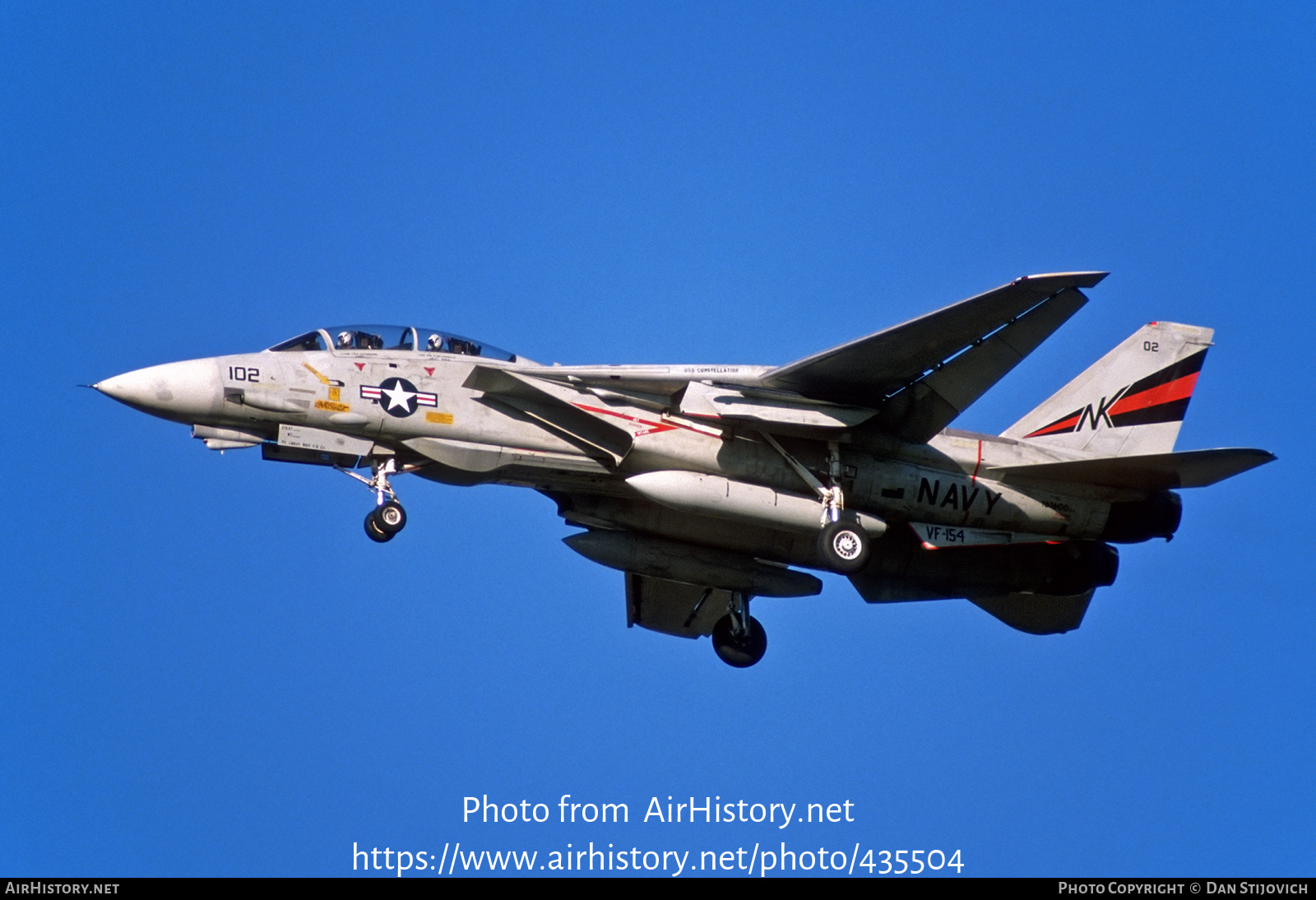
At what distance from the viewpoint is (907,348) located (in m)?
16.6

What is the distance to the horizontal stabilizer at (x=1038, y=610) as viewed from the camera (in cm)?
2002

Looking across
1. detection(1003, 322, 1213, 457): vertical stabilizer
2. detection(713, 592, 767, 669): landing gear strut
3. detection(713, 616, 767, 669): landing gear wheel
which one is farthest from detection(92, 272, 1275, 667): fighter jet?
detection(713, 616, 767, 669): landing gear wheel

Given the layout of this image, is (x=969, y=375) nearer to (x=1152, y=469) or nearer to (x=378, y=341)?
(x=1152, y=469)

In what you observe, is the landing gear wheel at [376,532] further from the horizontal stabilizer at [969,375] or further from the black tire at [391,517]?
the horizontal stabilizer at [969,375]

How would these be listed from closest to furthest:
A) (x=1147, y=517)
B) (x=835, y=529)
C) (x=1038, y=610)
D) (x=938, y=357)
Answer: (x=938, y=357) → (x=835, y=529) → (x=1147, y=517) → (x=1038, y=610)

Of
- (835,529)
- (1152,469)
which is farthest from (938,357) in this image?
(1152,469)

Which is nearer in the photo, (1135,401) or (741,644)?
(1135,401)

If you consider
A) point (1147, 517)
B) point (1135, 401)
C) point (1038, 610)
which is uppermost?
point (1135, 401)

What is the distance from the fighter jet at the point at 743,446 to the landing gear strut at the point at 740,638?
4.07 feet

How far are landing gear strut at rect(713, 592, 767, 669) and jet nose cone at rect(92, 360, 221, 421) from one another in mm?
6990

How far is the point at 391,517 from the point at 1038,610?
27.4 feet

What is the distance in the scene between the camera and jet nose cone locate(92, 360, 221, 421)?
16.4m

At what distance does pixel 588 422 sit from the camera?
17.1m
